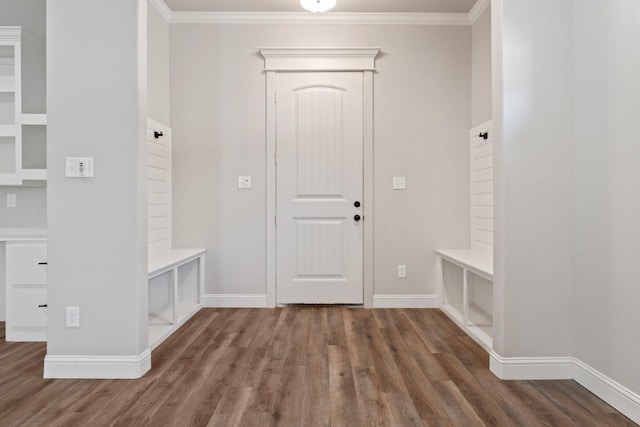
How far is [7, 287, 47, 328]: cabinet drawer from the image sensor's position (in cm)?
278

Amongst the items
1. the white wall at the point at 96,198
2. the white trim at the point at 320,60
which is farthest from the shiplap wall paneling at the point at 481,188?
the white wall at the point at 96,198

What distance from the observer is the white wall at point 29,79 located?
3125mm

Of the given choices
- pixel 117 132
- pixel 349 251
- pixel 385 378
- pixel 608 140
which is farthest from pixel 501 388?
pixel 117 132

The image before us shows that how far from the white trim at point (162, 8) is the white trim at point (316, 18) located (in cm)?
4

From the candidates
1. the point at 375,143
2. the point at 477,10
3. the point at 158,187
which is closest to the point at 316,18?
the point at 375,143

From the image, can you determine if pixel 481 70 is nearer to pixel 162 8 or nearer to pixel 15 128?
pixel 162 8

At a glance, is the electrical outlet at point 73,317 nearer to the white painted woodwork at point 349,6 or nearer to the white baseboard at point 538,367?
the white baseboard at point 538,367

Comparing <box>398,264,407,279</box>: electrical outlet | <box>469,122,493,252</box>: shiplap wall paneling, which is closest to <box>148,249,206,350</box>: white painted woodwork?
<box>398,264,407,279</box>: electrical outlet

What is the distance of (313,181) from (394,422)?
92.5 inches

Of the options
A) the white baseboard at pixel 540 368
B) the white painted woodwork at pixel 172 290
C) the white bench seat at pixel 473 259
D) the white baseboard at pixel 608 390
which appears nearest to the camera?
the white baseboard at pixel 608 390

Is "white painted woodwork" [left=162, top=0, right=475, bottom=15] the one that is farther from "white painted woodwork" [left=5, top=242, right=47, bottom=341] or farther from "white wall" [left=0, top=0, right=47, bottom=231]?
"white painted woodwork" [left=5, top=242, right=47, bottom=341]

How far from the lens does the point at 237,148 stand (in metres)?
3.71

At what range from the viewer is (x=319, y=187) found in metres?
3.71

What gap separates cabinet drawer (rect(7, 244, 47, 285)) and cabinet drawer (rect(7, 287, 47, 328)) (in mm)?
66
